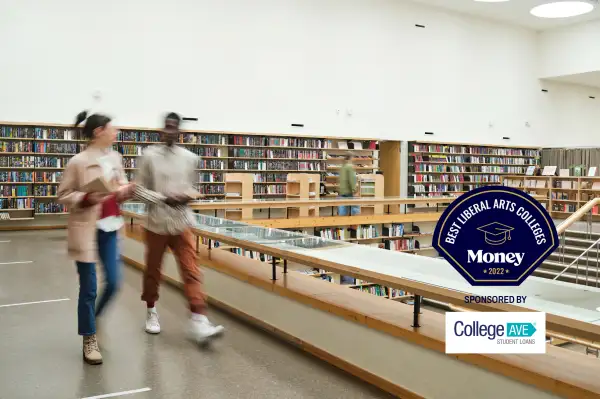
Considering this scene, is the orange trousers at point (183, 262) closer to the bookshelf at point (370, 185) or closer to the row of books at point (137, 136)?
the row of books at point (137, 136)

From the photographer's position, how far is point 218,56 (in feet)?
42.5

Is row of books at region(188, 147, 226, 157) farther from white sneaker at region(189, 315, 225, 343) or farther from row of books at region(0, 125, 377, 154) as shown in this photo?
white sneaker at region(189, 315, 225, 343)

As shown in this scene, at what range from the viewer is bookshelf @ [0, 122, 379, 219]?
34.4 feet

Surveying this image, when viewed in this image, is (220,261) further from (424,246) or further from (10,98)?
(10,98)

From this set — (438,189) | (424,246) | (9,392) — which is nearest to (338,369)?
(9,392)

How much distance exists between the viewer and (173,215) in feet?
10.7

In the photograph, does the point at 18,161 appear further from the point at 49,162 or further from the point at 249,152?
the point at 249,152

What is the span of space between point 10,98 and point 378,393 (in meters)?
10.4

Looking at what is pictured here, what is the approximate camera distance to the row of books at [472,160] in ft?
54.1

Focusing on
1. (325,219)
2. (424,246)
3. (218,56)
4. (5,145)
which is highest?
(218,56)

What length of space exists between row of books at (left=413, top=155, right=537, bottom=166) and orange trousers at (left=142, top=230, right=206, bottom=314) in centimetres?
1357

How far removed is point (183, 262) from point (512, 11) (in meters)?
17.0

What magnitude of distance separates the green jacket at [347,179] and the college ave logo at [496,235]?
7.89 m

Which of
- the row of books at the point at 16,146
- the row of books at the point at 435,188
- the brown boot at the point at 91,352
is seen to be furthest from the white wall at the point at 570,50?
the brown boot at the point at 91,352
